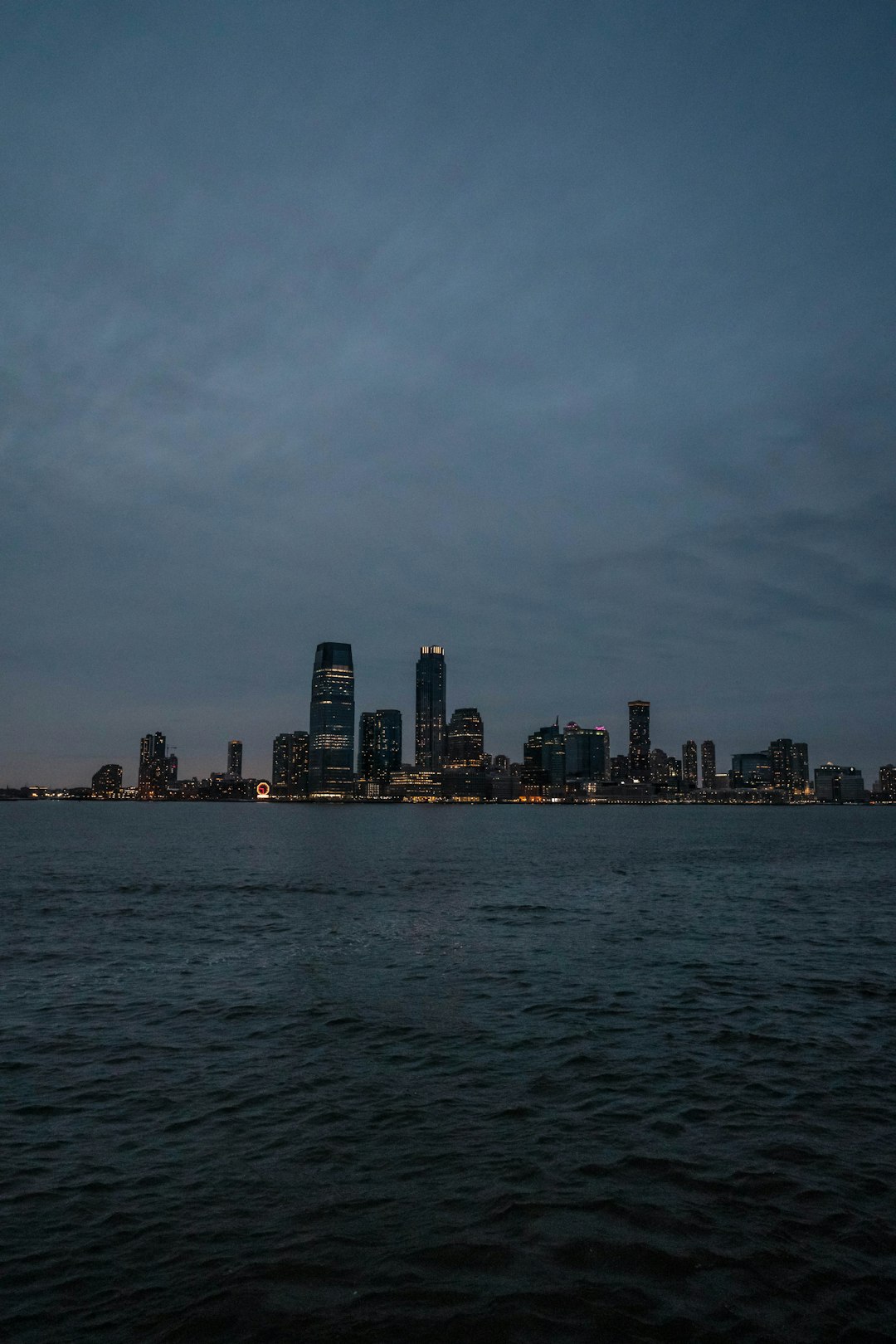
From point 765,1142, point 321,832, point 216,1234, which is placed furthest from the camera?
point 321,832

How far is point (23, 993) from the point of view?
3052cm

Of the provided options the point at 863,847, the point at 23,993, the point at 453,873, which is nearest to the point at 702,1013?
the point at 23,993

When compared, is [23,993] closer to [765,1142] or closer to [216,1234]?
[216,1234]

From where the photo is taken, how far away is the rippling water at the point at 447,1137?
11906 mm

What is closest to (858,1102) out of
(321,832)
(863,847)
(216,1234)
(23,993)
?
(216,1234)

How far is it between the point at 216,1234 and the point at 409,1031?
41.0 feet

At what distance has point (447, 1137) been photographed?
57.9 ft

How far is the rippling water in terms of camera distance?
11906 mm

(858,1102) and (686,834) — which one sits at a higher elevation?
(858,1102)

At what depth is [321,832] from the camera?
17638cm

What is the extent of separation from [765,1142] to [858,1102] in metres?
3.79

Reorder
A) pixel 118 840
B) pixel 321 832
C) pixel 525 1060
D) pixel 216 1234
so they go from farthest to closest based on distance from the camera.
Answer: pixel 321 832 → pixel 118 840 → pixel 525 1060 → pixel 216 1234

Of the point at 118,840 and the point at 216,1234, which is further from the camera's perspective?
the point at 118,840

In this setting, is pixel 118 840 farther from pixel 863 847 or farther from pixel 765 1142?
pixel 765 1142
